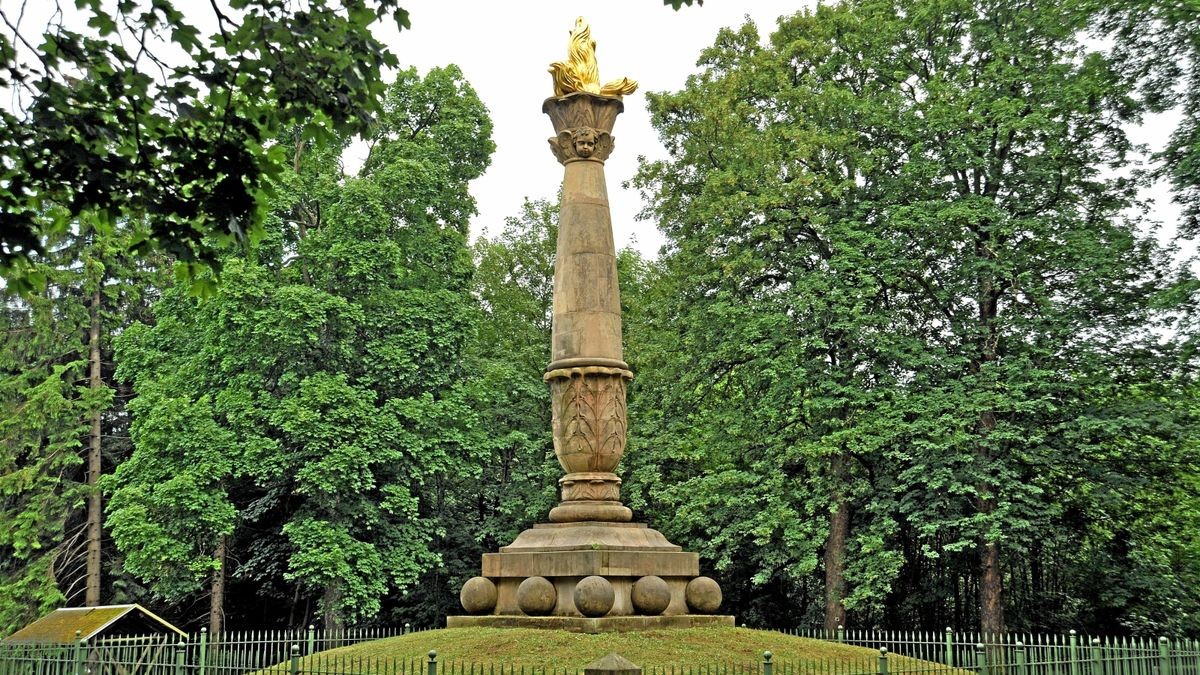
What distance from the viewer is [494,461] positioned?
28.7 metres

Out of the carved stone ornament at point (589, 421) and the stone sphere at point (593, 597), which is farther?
the carved stone ornament at point (589, 421)

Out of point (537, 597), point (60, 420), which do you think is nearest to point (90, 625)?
point (537, 597)

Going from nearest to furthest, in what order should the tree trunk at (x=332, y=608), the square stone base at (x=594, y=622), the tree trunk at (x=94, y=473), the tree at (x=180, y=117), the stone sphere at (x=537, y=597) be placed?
1. the tree at (x=180, y=117)
2. the square stone base at (x=594, y=622)
3. the stone sphere at (x=537, y=597)
4. the tree trunk at (x=332, y=608)
5. the tree trunk at (x=94, y=473)

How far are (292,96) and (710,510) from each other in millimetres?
17364

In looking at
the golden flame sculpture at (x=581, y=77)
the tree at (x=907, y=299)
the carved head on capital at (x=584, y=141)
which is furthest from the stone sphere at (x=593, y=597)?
the tree at (x=907, y=299)

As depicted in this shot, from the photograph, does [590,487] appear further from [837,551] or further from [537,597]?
[837,551]

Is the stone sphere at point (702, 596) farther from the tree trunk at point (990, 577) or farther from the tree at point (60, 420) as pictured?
the tree at point (60, 420)

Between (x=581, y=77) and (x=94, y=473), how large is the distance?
17.2 m

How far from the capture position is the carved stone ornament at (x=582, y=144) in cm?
1530

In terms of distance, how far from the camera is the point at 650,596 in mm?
13141

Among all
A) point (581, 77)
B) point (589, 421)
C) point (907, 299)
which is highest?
point (581, 77)

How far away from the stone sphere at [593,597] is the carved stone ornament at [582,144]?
598 centimetres

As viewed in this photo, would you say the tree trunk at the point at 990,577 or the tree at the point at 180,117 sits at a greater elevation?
the tree at the point at 180,117

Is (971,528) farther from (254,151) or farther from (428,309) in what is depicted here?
(254,151)
